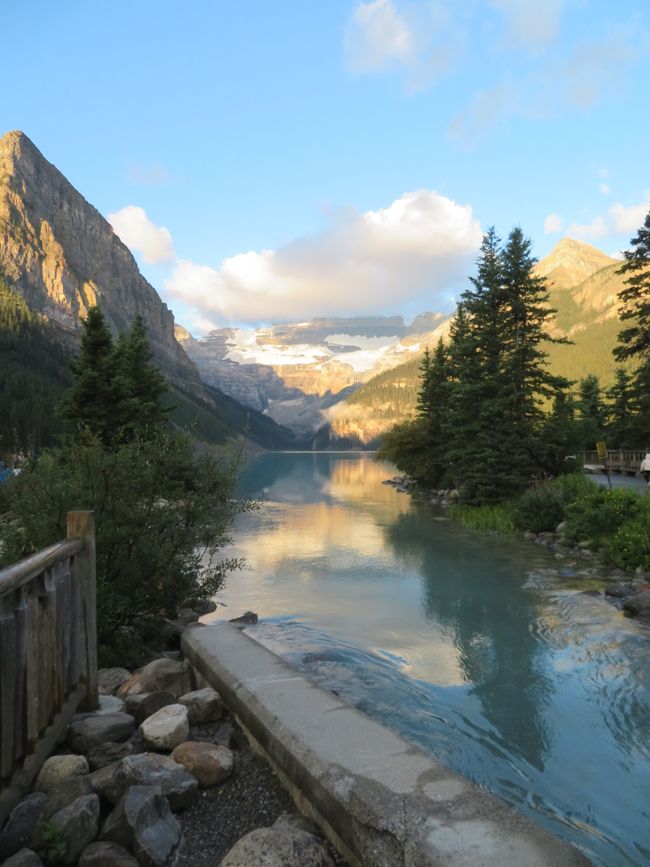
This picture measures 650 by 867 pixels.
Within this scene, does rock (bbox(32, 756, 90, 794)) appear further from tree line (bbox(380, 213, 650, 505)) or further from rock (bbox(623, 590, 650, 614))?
tree line (bbox(380, 213, 650, 505))

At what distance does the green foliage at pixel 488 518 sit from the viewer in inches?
1108

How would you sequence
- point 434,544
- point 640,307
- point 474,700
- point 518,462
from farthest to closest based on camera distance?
point 640,307 → point 518,462 → point 434,544 → point 474,700

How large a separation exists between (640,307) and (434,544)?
2110cm

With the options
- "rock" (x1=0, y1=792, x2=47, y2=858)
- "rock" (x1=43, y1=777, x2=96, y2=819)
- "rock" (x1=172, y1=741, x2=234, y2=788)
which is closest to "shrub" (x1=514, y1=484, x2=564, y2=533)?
"rock" (x1=172, y1=741, x2=234, y2=788)

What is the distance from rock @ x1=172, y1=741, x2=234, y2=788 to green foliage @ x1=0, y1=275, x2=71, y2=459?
56.2 metres

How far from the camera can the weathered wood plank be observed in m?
4.11

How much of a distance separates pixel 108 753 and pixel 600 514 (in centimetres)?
1976

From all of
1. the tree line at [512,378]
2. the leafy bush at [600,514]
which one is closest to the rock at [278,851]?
the leafy bush at [600,514]

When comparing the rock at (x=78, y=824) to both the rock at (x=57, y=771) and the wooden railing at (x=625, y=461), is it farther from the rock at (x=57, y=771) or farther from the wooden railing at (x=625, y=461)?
the wooden railing at (x=625, y=461)

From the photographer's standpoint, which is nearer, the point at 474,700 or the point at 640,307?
the point at 474,700

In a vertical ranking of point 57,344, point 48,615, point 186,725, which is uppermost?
point 57,344

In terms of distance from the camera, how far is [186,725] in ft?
19.3

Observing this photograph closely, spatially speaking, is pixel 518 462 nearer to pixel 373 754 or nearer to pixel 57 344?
pixel 373 754

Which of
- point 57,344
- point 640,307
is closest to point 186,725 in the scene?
point 640,307
